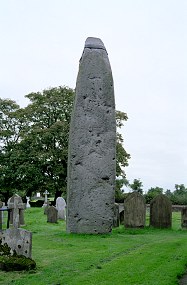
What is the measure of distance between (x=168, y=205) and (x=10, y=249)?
385 inches

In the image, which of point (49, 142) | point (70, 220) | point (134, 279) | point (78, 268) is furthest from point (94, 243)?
point (49, 142)

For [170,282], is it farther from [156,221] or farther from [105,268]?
[156,221]

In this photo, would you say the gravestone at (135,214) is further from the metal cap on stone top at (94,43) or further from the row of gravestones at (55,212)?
the metal cap on stone top at (94,43)

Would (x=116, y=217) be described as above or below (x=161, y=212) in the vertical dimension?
below

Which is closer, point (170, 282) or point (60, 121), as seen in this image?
point (170, 282)

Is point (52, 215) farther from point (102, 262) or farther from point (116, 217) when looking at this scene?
point (102, 262)

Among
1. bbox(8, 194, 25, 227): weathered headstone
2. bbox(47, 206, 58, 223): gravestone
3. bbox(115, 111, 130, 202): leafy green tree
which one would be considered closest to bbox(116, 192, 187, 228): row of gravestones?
bbox(8, 194, 25, 227): weathered headstone

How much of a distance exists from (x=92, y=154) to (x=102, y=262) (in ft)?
19.7

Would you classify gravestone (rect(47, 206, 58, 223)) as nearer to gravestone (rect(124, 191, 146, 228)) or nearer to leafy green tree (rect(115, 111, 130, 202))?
gravestone (rect(124, 191, 146, 228))

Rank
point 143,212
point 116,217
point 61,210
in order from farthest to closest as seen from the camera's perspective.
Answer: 1. point 61,210
2. point 116,217
3. point 143,212

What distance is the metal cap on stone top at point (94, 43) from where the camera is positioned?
15734 mm

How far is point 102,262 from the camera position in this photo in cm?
912

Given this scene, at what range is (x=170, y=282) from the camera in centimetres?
721

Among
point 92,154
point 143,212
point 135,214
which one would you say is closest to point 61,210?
point 135,214
